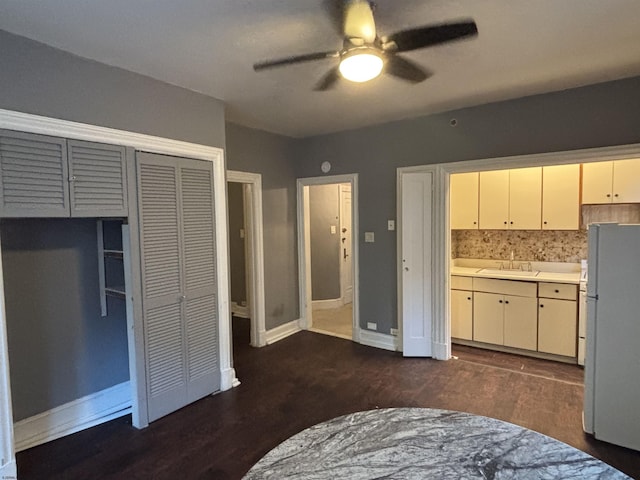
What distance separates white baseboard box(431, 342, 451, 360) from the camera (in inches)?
155

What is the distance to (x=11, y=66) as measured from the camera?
2.11 meters

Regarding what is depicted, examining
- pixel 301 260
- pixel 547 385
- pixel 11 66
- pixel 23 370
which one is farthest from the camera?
pixel 301 260

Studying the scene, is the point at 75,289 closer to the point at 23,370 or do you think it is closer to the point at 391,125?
the point at 23,370

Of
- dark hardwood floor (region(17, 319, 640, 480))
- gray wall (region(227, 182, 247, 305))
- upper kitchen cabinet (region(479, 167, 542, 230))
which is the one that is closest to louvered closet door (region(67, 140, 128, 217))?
dark hardwood floor (region(17, 319, 640, 480))

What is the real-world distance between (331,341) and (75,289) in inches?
112

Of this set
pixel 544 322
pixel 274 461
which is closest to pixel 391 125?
pixel 544 322

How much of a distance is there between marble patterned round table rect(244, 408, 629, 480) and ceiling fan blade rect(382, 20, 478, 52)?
1592 millimetres

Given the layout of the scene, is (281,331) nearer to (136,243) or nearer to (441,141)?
(136,243)

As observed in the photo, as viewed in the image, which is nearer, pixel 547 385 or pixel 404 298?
pixel 547 385

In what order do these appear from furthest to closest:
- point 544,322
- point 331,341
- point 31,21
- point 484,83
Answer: point 331,341 < point 544,322 < point 484,83 < point 31,21

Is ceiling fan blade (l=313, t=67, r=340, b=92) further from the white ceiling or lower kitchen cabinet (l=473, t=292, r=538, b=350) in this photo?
lower kitchen cabinet (l=473, t=292, r=538, b=350)

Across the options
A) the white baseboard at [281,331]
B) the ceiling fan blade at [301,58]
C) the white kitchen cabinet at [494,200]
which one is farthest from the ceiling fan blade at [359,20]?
the white baseboard at [281,331]

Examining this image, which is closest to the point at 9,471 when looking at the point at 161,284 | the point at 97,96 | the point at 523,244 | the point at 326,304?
the point at 161,284

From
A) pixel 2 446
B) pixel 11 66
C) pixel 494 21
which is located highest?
pixel 494 21
